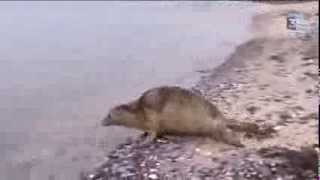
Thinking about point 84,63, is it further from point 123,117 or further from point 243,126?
point 243,126

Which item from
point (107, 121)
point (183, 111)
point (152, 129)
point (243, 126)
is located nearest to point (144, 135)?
point (152, 129)

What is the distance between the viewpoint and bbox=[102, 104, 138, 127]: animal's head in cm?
734

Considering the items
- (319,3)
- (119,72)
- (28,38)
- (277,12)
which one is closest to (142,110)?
(119,72)

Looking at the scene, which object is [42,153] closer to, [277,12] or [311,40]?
[311,40]

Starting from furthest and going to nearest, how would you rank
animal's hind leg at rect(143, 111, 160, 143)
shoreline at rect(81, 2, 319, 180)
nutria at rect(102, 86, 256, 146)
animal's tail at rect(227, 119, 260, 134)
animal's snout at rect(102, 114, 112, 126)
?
animal's snout at rect(102, 114, 112, 126) → animal's tail at rect(227, 119, 260, 134) → animal's hind leg at rect(143, 111, 160, 143) → nutria at rect(102, 86, 256, 146) → shoreline at rect(81, 2, 319, 180)

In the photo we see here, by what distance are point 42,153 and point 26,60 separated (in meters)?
3.86

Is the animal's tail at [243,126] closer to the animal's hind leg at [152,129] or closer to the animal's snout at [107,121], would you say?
Answer: the animal's hind leg at [152,129]

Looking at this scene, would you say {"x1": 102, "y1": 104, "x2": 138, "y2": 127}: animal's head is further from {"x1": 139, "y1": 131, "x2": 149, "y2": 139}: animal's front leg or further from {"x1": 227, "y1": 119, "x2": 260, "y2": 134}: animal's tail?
{"x1": 227, "y1": 119, "x2": 260, "y2": 134}: animal's tail

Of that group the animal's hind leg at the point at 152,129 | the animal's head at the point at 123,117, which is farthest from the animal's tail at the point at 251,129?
the animal's head at the point at 123,117

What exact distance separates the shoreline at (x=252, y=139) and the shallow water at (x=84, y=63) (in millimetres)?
450

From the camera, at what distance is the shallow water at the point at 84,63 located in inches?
287

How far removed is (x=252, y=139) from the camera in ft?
23.0

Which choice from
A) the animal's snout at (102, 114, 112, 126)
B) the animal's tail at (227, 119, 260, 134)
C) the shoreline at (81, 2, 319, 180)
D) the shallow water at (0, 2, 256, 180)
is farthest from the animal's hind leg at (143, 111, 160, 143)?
the animal's tail at (227, 119, 260, 134)

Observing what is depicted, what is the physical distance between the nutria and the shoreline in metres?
0.13
